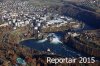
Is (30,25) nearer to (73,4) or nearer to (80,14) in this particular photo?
(80,14)

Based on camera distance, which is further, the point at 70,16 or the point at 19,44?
the point at 70,16

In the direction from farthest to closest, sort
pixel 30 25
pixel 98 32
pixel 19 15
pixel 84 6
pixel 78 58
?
pixel 84 6 < pixel 19 15 < pixel 30 25 < pixel 98 32 < pixel 78 58

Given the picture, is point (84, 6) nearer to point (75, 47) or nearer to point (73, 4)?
point (73, 4)

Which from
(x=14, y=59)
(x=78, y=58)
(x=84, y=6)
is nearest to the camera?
(x=14, y=59)

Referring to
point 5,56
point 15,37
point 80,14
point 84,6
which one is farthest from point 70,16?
point 5,56

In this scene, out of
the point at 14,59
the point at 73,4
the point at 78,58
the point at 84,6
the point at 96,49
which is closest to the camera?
the point at 14,59

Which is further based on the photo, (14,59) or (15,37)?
(15,37)

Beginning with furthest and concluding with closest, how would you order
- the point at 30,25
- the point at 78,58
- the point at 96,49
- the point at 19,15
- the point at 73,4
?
the point at 73,4
the point at 19,15
the point at 30,25
the point at 96,49
the point at 78,58

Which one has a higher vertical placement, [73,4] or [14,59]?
A: [14,59]

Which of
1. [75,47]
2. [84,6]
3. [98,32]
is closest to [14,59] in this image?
[75,47]
